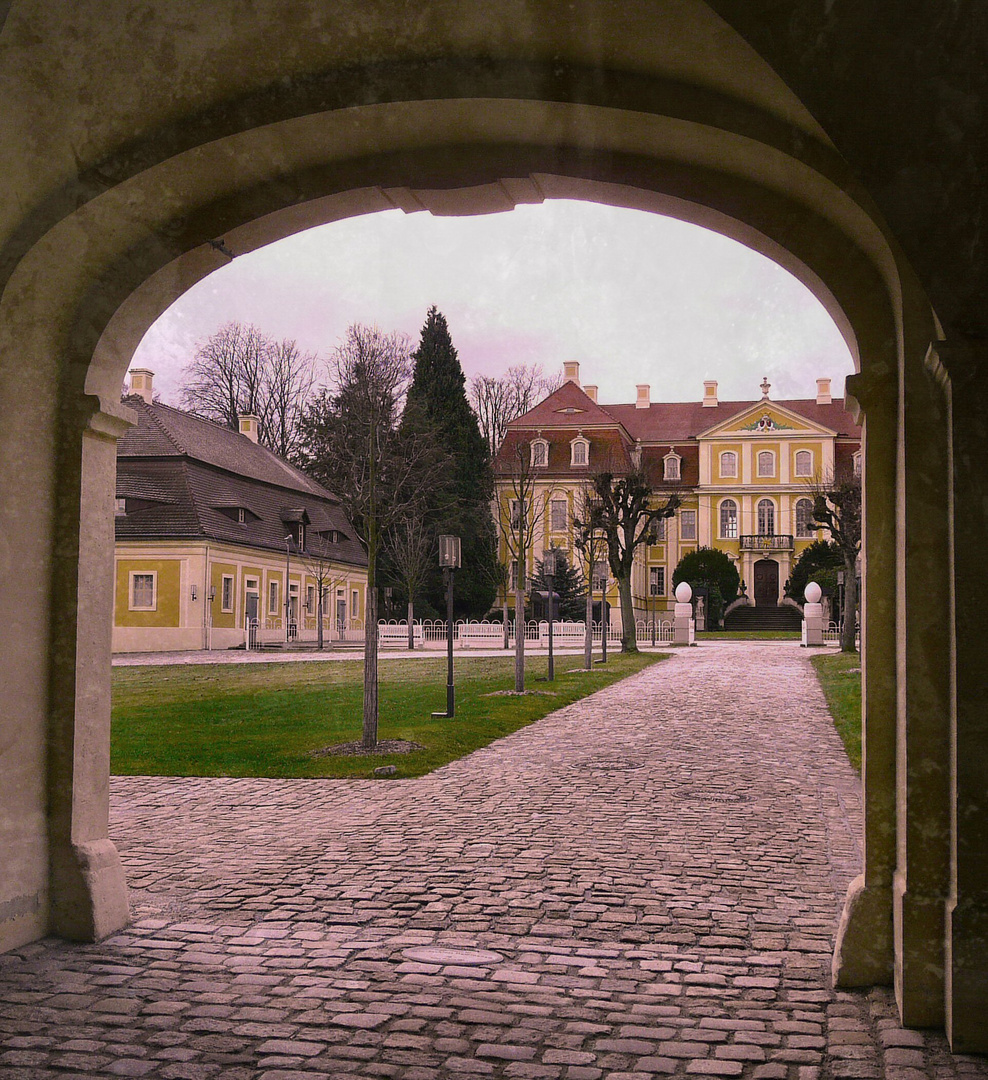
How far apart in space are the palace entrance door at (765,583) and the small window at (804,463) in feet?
16.6

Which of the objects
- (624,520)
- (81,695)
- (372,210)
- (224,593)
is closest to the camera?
(81,695)

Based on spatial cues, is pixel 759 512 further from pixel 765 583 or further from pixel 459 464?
pixel 459 464

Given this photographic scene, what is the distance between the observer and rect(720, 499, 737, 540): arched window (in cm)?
5903

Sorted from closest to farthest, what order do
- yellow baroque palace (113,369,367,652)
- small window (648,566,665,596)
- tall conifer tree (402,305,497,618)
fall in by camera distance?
yellow baroque palace (113,369,367,652) → tall conifer tree (402,305,497,618) → small window (648,566,665,596)

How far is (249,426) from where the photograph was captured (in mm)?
46000

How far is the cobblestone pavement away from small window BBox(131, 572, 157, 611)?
91.0 ft

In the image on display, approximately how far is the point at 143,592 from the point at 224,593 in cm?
273

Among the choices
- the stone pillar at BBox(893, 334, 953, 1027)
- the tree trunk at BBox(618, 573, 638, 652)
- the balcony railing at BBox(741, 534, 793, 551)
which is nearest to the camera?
the stone pillar at BBox(893, 334, 953, 1027)

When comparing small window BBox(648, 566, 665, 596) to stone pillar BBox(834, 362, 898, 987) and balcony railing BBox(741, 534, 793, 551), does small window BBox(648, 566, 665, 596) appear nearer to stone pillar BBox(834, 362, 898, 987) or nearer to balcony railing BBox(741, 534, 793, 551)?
balcony railing BBox(741, 534, 793, 551)

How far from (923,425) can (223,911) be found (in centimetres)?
373

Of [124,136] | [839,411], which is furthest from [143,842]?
[839,411]

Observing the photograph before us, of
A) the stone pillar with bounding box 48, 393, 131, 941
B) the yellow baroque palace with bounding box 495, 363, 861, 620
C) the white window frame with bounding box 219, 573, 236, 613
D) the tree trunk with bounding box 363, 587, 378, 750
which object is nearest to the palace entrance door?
the yellow baroque palace with bounding box 495, 363, 861, 620

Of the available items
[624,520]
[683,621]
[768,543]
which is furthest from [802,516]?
[624,520]

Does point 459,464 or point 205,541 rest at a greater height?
point 459,464
